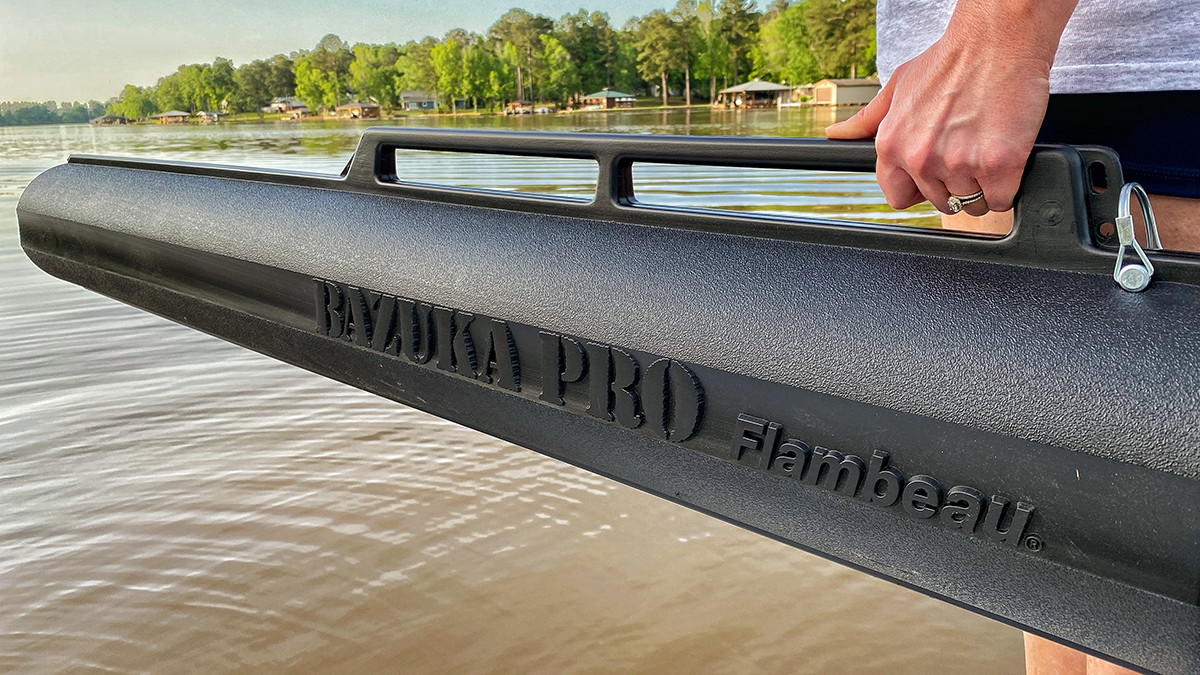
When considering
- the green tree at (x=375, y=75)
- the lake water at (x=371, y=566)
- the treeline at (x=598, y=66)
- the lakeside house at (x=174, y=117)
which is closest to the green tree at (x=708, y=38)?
the treeline at (x=598, y=66)

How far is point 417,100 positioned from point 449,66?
483 centimetres

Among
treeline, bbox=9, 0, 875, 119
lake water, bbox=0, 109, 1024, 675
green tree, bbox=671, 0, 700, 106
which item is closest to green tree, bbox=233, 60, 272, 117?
treeline, bbox=9, 0, 875, 119

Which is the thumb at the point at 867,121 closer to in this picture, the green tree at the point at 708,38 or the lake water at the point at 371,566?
the lake water at the point at 371,566

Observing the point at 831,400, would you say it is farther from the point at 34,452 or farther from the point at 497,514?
the point at 34,452

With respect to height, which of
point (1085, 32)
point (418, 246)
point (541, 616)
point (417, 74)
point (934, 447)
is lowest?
point (541, 616)

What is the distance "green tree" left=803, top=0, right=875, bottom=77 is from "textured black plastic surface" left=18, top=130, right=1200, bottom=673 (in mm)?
45196

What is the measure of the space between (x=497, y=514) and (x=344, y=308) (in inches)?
27.9

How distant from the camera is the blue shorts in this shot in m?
0.75

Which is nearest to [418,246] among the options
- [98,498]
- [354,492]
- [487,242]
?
[487,242]

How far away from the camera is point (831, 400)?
731 millimetres

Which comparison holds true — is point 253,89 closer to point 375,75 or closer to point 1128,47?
point 375,75

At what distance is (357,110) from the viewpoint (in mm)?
44812

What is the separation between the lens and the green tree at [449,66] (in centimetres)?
4128

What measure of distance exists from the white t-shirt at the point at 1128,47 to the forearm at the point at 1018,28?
0.15m
